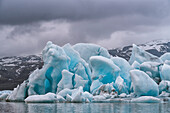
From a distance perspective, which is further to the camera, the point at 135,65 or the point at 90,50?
the point at 90,50

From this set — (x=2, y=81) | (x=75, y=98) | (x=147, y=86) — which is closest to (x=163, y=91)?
(x=147, y=86)

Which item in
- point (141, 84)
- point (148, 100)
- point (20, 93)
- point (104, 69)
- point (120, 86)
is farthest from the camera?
point (104, 69)

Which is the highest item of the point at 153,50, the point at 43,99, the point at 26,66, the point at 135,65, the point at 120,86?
the point at 153,50

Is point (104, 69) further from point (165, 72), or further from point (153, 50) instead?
point (153, 50)

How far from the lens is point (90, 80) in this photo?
28.6 meters

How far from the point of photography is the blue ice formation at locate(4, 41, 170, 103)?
75.6 feet

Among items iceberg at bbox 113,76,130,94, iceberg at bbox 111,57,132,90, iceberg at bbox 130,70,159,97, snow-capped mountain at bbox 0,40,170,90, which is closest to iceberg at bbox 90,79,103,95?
iceberg at bbox 113,76,130,94

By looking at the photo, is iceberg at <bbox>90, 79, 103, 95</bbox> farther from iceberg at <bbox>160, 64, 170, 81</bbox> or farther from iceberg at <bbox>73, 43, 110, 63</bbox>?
iceberg at <bbox>73, 43, 110, 63</bbox>

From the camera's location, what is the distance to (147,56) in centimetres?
3122

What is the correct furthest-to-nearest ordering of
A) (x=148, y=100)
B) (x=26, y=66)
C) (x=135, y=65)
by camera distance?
(x=26, y=66) < (x=135, y=65) < (x=148, y=100)

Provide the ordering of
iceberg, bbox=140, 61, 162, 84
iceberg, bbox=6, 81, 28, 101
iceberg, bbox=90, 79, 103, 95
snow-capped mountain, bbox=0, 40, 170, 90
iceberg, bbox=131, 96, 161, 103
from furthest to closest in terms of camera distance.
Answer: snow-capped mountain, bbox=0, 40, 170, 90
iceberg, bbox=140, 61, 162, 84
iceberg, bbox=6, 81, 28, 101
iceberg, bbox=90, 79, 103, 95
iceberg, bbox=131, 96, 161, 103

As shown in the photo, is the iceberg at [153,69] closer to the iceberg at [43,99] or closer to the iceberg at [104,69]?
the iceberg at [104,69]

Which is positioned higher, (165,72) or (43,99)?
(165,72)

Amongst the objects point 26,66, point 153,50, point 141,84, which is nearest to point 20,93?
point 141,84
